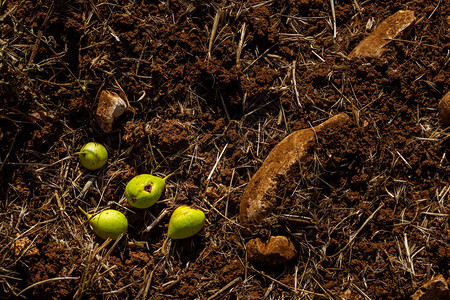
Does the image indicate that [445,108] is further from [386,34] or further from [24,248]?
Answer: [24,248]

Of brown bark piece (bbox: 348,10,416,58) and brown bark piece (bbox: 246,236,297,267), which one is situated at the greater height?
brown bark piece (bbox: 348,10,416,58)

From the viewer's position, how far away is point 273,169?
2834 millimetres

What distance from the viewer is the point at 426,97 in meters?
3.01

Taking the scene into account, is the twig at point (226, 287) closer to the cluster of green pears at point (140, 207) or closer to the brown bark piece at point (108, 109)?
the cluster of green pears at point (140, 207)

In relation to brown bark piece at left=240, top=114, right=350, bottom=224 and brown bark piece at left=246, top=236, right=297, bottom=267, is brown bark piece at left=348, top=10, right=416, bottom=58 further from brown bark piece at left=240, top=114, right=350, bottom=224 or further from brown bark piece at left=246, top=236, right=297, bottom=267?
brown bark piece at left=246, top=236, right=297, bottom=267

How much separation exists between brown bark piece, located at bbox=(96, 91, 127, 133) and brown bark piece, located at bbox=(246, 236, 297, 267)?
1.30 meters

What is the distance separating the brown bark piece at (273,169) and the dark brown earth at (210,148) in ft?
0.24

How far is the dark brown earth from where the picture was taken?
2871 millimetres

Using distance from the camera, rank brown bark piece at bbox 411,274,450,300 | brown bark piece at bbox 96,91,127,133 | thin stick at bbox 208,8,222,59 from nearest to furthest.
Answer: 1. brown bark piece at bbox 411,274,450,300
2. brown bark piece at bbox 96,91,127,133
3. thin stick at bbox 208,8,222,59

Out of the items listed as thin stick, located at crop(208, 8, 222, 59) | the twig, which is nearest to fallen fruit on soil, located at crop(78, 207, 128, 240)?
the twig

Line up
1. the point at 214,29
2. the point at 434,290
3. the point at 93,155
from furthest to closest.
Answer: the point at 214,29, the point at 93,155, the point at 434,290

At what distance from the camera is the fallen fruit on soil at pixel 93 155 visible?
287 centimetres

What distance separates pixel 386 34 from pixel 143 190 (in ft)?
6.73

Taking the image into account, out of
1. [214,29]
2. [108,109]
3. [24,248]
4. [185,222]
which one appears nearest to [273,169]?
[185,222]
